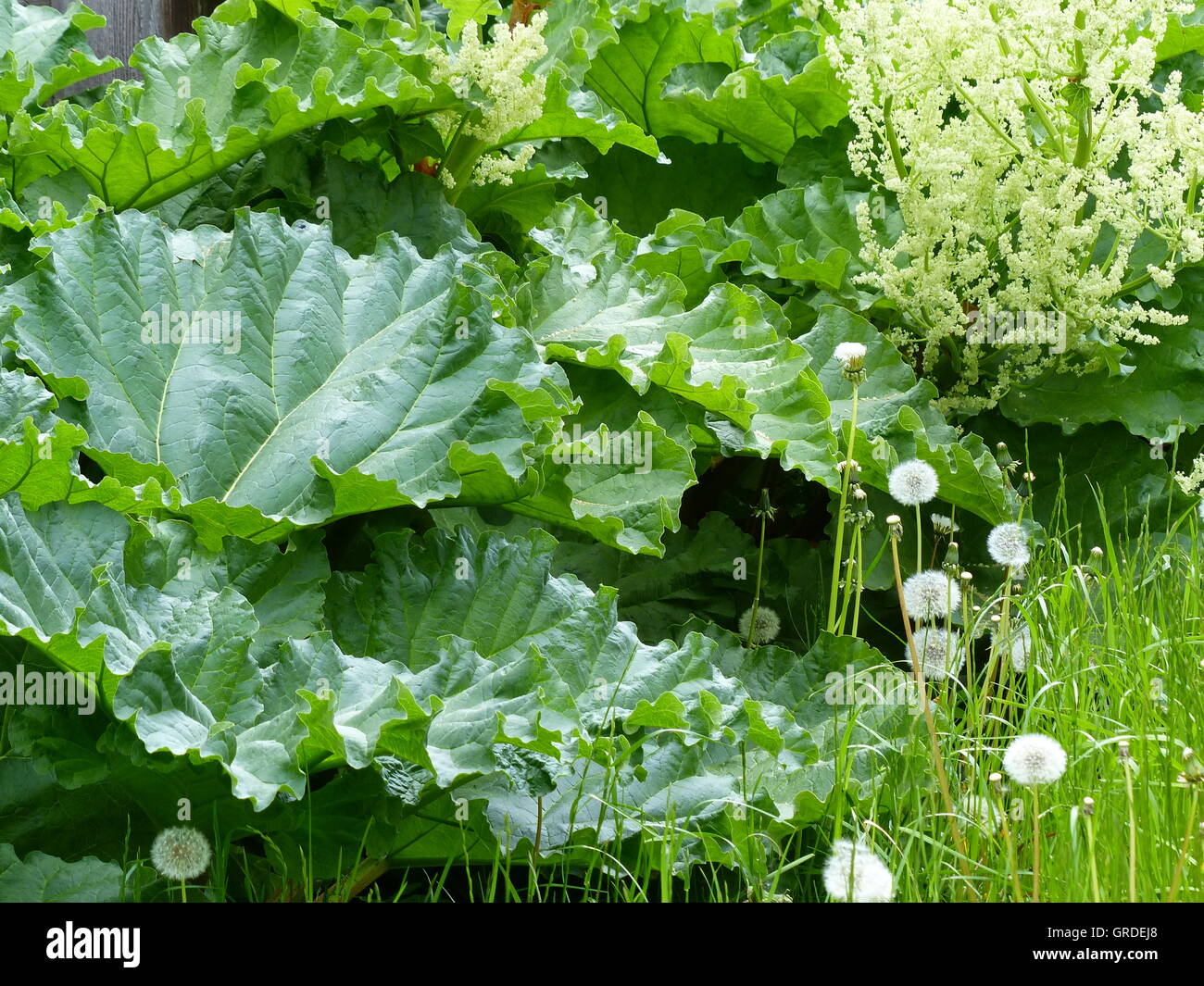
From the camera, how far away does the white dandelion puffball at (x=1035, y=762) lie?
1143 mm

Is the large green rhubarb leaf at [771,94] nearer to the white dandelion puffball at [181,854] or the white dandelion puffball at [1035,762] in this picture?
the white dandelion puffball at [1035,762]

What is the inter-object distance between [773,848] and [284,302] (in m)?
0.97

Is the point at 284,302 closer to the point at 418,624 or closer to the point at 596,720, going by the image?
the point at 418,624

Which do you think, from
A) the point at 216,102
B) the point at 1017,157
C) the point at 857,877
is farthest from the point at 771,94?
the point at 857,877

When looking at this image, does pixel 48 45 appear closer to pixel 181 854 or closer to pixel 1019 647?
pixel 181 854

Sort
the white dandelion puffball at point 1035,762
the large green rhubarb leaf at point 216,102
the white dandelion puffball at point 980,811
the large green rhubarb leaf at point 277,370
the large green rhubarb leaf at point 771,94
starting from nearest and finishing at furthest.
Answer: the white dandelion puffball at point 1035,762 < the white dandelion puffball at point 980,811 < the large green rhubarb leaf at point 277,370 < the large green rhubarb leaf at point 216,102 < the large green rhubarb leaf at point 771,94

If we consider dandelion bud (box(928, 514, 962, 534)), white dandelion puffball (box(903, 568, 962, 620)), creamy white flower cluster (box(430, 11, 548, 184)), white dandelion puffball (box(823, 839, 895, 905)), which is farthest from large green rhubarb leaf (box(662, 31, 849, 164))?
white dandelion puffball (box(823, 839, 895, 905))

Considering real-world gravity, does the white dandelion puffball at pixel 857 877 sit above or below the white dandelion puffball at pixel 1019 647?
below

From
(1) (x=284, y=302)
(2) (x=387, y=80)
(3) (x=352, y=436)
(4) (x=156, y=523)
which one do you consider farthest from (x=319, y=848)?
(2) (x=387, y=80)

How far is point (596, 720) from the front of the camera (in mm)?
1453

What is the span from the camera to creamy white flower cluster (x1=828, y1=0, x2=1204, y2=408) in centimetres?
216

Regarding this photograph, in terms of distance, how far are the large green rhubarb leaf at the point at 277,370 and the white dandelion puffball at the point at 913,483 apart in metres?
0.52

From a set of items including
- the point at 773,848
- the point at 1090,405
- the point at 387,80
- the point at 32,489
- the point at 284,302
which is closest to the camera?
the point at 32,489

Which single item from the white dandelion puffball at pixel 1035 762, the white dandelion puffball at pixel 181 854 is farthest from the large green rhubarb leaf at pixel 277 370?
the white dandelion puffball at pixel 1035 762
